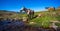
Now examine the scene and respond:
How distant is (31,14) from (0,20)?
1.67 metres

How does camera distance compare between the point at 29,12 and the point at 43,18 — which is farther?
the point at 29,12

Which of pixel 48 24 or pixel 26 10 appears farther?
pixel 26 10

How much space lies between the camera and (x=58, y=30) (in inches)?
184

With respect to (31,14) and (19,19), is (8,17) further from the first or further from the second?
(31,14)

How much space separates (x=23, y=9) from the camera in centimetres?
671

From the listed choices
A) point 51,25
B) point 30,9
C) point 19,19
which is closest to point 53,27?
point 51,25

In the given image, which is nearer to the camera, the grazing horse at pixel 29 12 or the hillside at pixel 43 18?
the hillside at pixel 43 18

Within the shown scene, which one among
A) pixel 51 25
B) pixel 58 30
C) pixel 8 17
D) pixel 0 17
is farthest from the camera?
pixel 8 17

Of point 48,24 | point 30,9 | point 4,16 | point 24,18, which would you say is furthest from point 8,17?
point 48,24

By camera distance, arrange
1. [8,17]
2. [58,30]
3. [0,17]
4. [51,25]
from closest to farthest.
→ [58,30], [51,25], [0,17], [8,17]

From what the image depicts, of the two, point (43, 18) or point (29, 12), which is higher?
point (29, 12)

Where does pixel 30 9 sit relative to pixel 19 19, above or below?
above

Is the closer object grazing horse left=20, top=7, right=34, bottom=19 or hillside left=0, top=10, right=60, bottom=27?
hillside left=0, top=10, right=60, bottom=27

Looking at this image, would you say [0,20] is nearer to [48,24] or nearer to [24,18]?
[24,18]
